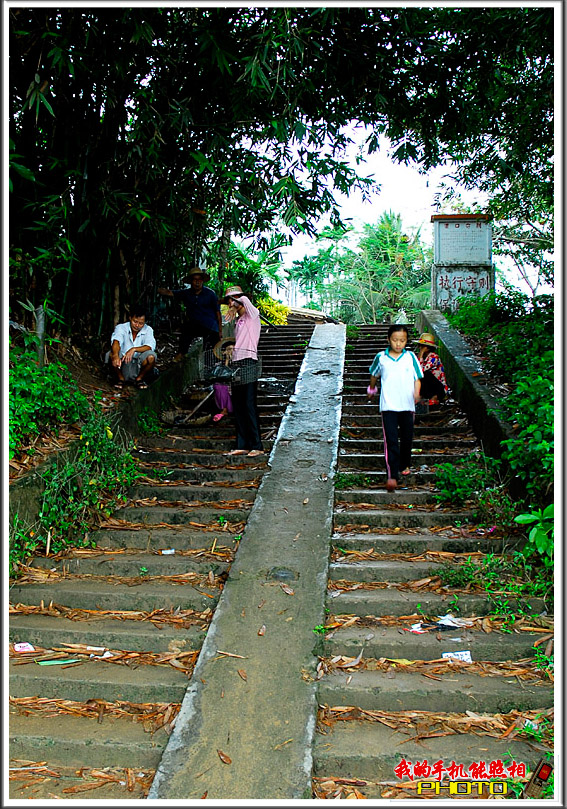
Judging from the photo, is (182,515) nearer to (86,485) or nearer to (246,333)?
(86,485)

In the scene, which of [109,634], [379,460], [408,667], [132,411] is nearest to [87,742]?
[109,634]

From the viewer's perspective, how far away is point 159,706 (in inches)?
138

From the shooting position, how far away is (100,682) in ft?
11.9

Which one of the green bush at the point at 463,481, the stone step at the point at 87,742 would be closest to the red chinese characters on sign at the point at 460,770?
the stone step at the point at 87,742

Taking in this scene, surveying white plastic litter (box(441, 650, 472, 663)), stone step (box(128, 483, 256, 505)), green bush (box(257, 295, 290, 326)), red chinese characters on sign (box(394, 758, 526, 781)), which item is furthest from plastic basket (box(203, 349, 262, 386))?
green bush (box(257, 295, 290, 326))

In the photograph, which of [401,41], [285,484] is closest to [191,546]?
A: [285,484]

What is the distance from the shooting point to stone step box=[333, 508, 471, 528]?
5.17m

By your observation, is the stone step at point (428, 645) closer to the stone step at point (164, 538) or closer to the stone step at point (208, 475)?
the stone step at point (164, 538)

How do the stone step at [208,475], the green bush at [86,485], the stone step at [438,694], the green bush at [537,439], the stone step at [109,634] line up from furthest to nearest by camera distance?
1. the stone step at [208,475]
2. the green bush at [86,485]
3. the green bush at [537,439]
4. the stone step at [109,634]
5. the stone step at [438,694]

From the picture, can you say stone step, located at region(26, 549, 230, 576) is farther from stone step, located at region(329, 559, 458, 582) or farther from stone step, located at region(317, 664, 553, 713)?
stone step, located at region(317, 664, 553, 713)

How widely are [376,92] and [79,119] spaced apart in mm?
2843

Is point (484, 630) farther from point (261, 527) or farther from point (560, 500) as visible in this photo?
point (261, 527)

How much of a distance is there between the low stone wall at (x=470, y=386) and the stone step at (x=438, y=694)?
229cm

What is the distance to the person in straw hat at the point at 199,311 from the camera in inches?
346
